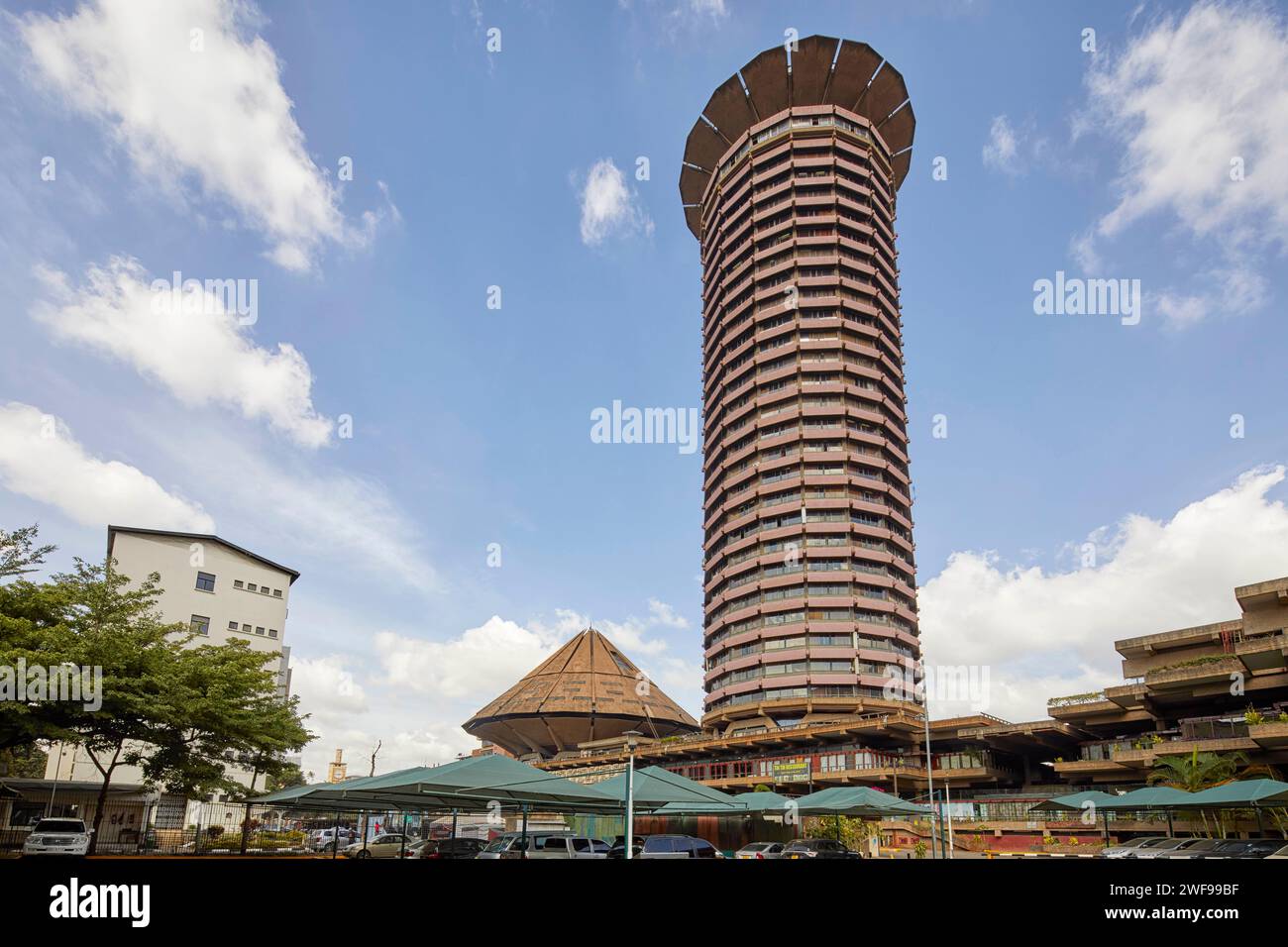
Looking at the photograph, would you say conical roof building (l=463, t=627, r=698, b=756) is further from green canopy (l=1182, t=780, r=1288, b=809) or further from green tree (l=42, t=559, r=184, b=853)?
green canopy (l=1182, t=780, r=1288, b=809)

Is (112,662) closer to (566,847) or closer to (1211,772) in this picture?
(566,847)

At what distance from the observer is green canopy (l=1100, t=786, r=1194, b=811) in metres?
31.0

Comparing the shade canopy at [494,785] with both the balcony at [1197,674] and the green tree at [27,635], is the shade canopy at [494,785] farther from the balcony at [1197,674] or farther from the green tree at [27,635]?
the balcony at [1197,674]

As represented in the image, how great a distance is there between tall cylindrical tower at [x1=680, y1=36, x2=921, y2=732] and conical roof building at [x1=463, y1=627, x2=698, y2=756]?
2073cm

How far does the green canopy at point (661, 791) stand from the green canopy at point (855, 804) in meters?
6.18

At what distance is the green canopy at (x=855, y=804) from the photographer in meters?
32.3

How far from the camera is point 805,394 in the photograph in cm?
9525

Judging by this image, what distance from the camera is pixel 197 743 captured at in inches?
1476

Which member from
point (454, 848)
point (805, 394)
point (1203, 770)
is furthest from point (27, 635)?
point (805, 394)

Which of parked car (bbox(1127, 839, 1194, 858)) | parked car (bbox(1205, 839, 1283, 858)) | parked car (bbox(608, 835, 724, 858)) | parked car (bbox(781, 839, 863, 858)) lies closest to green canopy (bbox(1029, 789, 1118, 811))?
parked car (bbox(1127, 839, 1194, 858))
